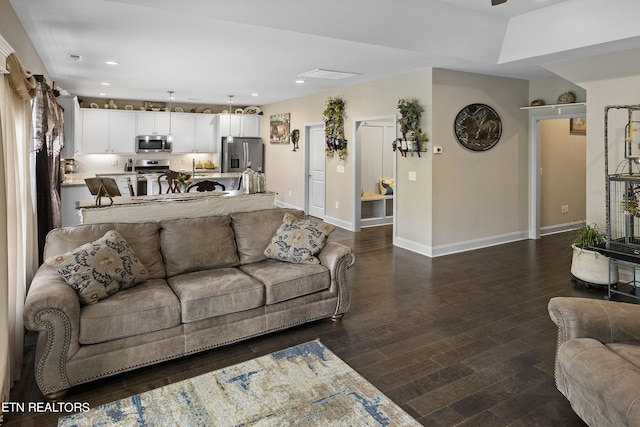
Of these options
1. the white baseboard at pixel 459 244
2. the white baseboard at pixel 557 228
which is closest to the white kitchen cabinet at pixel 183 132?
the white baseboard at pixel 459 244

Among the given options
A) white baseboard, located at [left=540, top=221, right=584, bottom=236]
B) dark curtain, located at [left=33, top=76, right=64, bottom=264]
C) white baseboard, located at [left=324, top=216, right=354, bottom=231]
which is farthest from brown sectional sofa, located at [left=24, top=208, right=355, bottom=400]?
white baseboard, located at [left=540, top=221, right=584, bottom=236]

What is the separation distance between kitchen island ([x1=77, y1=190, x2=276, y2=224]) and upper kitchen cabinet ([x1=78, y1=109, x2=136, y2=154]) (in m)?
5.80

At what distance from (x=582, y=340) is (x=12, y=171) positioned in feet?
11.1

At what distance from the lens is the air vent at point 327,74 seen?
19.4 feet

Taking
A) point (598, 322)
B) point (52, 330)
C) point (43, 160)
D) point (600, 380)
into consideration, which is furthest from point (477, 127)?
point (52, 330)

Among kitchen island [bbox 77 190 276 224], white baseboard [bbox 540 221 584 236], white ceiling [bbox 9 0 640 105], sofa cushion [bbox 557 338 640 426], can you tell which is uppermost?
white ceiling [bbox 9 0 640 105]

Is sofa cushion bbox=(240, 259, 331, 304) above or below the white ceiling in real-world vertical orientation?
below

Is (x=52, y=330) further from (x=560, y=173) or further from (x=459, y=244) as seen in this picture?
(x=560, y=173)

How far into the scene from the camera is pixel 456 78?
5.78 m

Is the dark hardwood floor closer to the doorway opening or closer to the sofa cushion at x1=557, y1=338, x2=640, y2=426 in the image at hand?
the sofa cushion at x1=557, y1=338, x2=640, y2=426

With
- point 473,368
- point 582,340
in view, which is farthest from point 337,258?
point 582,340

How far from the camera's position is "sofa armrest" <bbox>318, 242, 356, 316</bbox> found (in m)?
3.47

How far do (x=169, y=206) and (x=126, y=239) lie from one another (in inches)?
22.9

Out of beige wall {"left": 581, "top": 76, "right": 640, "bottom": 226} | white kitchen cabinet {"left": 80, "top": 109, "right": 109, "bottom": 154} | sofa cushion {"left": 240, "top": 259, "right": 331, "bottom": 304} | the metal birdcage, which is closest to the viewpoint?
sofa cushion {"left": 240, "top": 259, "right": 331, "bottom": 304}
